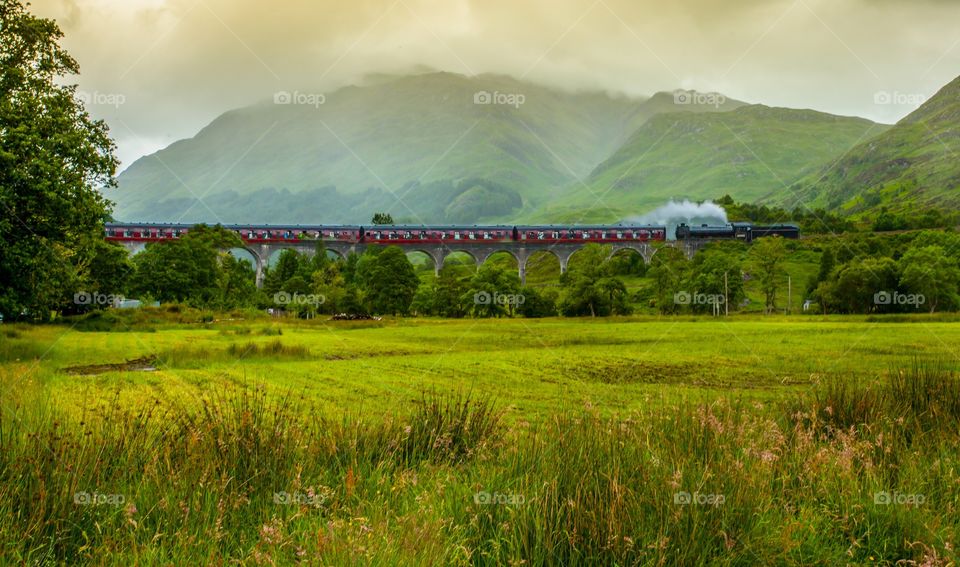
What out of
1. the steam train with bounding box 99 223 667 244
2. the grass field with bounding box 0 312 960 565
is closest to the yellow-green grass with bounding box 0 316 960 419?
the grass field with bounding box 0 312 960 565

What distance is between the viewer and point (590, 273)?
252 ft

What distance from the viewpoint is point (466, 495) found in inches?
266

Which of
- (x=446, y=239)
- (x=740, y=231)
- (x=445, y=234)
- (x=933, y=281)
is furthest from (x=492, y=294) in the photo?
(x=740, y=231)

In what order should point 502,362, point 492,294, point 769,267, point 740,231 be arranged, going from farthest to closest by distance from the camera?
point 740,231
point 769,267
point 492,294
point 502,362

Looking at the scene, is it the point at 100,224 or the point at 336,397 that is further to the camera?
the point at 100,224

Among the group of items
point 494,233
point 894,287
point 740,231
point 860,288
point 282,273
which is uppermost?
point 740,231

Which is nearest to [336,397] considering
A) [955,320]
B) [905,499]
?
[905,499]

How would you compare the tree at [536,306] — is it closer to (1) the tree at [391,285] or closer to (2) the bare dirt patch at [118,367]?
(1) the tree at [391,285]

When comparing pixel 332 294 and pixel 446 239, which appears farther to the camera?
pixel 446 239

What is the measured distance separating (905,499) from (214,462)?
7253 millimetres

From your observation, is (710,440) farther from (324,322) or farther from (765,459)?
(324,322)

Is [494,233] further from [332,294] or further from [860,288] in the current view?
[860,288]

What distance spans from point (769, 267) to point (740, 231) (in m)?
48.2

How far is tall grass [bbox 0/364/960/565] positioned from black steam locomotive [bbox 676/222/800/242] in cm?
12009
